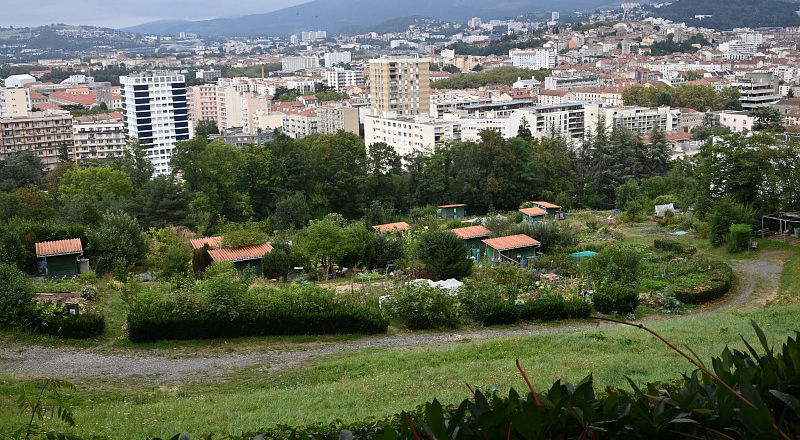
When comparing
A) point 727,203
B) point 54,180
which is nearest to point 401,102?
point 54,180

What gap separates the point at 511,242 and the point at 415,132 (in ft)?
105

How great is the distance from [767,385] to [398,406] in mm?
3124

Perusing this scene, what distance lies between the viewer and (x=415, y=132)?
46938 mm

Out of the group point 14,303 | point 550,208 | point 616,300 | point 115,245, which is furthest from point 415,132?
point 14,303

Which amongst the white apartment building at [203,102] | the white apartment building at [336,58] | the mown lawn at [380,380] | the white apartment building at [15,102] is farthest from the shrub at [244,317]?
the white apartment building at [336,58]

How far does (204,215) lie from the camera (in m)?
22.2

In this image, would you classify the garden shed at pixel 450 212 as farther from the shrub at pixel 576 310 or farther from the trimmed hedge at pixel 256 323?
the trimmed hedge at pixel 256 323

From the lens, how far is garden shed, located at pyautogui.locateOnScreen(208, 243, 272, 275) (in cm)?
1406

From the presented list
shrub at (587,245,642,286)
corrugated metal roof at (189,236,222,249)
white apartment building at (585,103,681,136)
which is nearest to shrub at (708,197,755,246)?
shrub at (587,245,642,286)

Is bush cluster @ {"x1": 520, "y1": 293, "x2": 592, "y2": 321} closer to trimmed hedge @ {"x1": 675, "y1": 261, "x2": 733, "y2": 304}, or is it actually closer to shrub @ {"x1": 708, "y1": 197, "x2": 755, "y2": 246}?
trimmed hedge @ {"x1": 675, "y1": 261, "x2": 733, "y2": 304}

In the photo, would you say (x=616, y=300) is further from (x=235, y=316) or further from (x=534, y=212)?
(x=534, y=212)

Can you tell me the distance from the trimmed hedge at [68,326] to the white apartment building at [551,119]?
4130 centimetres

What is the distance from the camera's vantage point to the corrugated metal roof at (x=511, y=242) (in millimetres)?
15273

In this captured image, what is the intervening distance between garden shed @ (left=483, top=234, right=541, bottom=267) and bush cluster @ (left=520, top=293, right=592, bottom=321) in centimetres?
471
